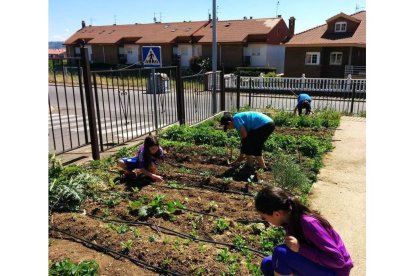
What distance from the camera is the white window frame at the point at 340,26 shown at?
28.9m

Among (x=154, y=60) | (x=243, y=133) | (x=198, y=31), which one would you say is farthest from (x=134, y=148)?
(x=198, y=31)

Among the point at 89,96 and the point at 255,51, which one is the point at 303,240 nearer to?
the point at 89,96

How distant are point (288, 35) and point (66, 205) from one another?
4090cm

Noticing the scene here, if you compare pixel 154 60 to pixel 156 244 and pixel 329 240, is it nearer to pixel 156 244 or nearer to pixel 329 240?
pixel 156 244

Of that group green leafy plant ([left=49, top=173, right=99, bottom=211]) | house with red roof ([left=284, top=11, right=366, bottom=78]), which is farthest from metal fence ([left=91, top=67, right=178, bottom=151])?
house with red roof ([left=284, top=11, right=366, bottom=78])

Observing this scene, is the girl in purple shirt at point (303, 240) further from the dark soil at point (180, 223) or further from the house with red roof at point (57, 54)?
the house with red roof at point (57, 54)

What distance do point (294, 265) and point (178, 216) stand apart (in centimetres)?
187

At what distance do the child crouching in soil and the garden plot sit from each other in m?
0.16

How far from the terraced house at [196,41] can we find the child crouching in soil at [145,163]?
104 feet

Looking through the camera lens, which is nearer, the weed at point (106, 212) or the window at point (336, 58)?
the weed at point (106, 212)

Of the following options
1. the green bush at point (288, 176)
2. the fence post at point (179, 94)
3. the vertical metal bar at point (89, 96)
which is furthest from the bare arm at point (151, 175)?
the fence post at point (179, 94)

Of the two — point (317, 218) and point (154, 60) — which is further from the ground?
point (154, 60)

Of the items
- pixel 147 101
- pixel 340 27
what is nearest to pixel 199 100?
pixel 147 101

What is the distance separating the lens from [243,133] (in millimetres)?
5402
